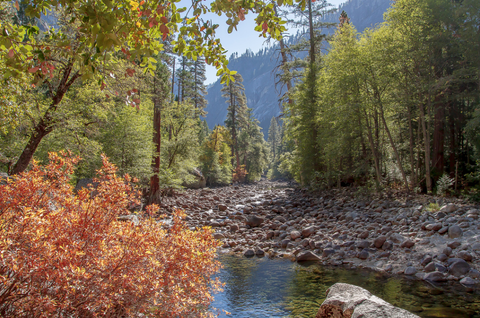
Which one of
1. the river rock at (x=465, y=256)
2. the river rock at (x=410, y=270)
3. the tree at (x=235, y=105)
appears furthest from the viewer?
the tree at (x=235, y=105)

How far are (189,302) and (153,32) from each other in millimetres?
→ 2771

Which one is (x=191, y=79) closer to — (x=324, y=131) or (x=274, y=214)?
(x=324, y=131)

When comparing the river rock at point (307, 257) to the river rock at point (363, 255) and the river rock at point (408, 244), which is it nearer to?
the river rock at point (363, 255)

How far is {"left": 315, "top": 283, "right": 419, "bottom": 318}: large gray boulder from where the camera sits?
3.28 meters

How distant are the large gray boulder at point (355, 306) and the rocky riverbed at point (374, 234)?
10.8ft

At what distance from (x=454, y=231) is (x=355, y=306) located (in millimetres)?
5684

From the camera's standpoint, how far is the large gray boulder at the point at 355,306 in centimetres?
328

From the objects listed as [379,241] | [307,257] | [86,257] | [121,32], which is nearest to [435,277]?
[379,241]

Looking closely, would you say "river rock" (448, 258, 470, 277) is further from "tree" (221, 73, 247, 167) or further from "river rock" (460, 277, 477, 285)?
"tree" (221, 73, 247, 167)

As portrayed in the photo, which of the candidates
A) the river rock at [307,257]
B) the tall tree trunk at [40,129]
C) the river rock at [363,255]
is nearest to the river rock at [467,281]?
the river rock at [363,255]

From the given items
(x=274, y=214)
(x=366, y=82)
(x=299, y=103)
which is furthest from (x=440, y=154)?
(x=299, y=103)

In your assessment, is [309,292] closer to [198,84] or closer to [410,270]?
[410,270]

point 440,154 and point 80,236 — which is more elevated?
point 440,154

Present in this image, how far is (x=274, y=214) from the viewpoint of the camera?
14.9 meters
